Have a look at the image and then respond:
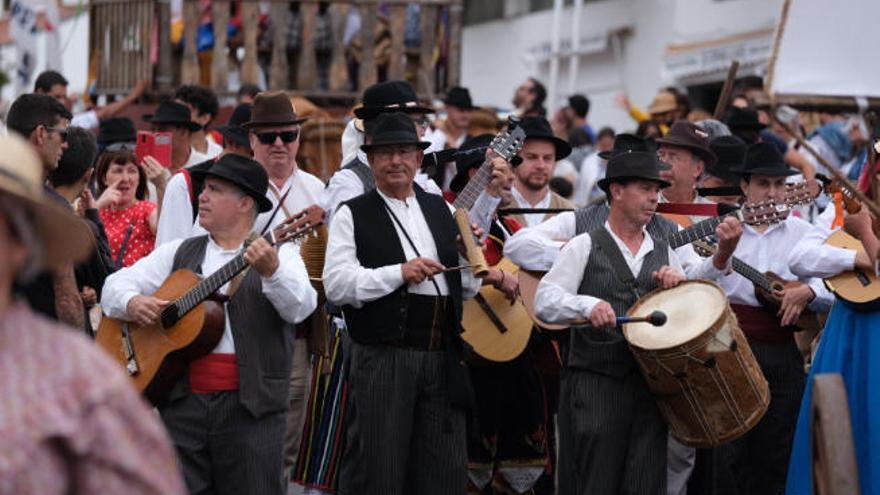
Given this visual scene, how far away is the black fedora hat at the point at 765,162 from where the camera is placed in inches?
394

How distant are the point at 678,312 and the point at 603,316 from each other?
343mm

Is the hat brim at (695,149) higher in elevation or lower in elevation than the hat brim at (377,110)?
lower

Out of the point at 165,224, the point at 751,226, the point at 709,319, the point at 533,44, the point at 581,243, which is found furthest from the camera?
the point at 533,44

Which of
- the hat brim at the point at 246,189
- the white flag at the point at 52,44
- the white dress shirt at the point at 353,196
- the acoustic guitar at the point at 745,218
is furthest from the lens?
the white flag at the point at 52,44

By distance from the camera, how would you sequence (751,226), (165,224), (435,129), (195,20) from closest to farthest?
(165,224), (751,226), (435,129), (195,20)

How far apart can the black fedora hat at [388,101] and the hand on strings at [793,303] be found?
2172 mm

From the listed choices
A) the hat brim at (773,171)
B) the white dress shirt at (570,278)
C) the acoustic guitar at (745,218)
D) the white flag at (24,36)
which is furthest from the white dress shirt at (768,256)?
the white flag at (24,36)

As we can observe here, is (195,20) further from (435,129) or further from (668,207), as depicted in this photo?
(668,207)

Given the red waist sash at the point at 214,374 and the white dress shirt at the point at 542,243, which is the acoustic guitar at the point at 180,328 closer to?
the red waist sash at the point at 214,374

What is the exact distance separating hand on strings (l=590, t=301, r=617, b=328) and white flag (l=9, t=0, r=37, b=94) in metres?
8.90

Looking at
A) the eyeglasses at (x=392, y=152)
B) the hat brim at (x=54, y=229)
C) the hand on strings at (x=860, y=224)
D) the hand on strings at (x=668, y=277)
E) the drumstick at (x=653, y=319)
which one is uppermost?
the hat brim at (x=54, y=229)

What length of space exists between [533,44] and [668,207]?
17311 mm

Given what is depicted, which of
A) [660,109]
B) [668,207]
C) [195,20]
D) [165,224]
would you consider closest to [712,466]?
[668,207]

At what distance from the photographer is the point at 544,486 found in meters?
10.1
